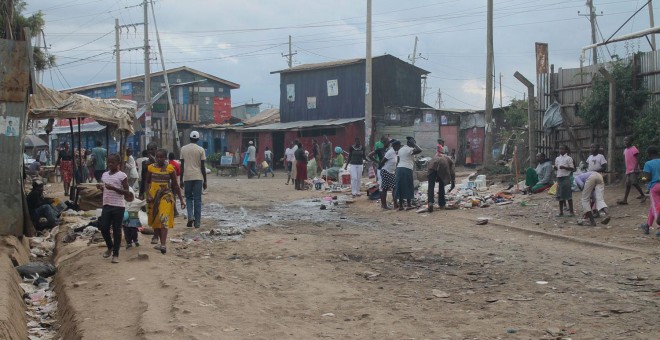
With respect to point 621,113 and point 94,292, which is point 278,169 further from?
point 94,292

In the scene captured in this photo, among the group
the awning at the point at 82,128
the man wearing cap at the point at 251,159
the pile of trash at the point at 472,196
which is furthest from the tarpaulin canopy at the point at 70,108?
the awning at the point at 82,128

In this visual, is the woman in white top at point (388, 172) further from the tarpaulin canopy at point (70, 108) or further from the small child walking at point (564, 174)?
the tarpaulin canopy at point (70, 108)

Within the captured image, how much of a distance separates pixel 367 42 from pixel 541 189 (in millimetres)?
14733

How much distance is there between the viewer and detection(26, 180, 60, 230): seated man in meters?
13.3

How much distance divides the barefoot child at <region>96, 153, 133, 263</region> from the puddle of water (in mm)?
2203

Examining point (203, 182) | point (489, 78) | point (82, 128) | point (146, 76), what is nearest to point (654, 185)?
point (203, 182)

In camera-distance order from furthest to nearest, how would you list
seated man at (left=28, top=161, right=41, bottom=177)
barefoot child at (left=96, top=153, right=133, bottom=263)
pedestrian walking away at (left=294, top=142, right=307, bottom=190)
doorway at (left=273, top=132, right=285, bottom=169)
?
doorway at (left=273, top=132, right=285, bottom=169)
seated man at (left=28, top=161, right=41, bottom=177)
pedestrian walking away at (left=294, top=142, right=307, bottom=190)
barefoot child at (left=96, top=153, right=133, bottom=263)

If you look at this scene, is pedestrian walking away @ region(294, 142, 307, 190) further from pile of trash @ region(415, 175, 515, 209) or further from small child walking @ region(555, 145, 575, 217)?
small child walking @ region(555, 145, 575, 217)

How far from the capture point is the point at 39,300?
28.5 feet

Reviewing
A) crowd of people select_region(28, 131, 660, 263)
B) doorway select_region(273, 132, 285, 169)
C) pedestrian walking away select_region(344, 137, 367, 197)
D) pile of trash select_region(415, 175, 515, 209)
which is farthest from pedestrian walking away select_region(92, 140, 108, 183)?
doorway select_region(273, 132, 285, 169)

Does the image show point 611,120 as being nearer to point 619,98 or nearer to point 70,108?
point 619,98

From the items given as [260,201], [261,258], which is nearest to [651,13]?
[260,201]

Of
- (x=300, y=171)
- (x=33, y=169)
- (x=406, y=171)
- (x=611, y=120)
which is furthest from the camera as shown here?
(x=33, y=169)

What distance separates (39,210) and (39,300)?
551 centimetres
